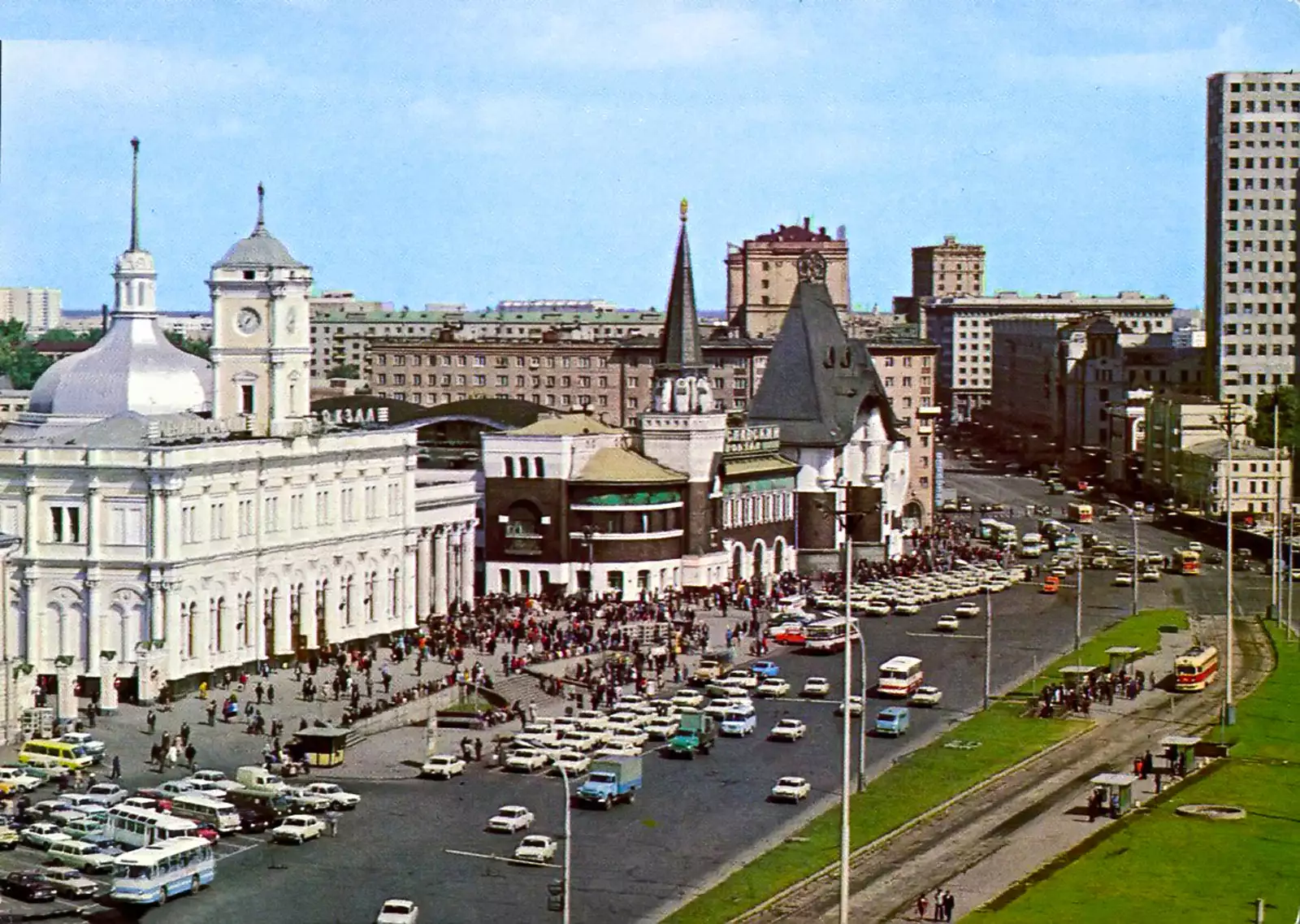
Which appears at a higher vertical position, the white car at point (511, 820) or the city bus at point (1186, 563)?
the city bus at point (1186, 563)

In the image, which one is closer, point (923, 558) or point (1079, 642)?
point (1079, 642)

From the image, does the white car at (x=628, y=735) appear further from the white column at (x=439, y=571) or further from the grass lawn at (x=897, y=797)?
the white column at (x=439, y=571)

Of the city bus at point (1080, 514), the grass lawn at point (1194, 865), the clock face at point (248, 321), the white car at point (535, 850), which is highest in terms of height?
the clock face at point (248, 321)

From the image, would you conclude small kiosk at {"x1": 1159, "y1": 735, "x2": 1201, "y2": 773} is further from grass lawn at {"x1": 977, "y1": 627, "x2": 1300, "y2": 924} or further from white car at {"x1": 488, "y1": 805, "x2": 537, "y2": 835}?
white car at {"x1": 488, "y1": 805, "x2": 537, "y2": 835}

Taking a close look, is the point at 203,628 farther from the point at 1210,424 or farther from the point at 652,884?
the point at 1210,424

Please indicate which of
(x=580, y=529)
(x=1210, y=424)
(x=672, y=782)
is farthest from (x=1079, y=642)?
(x=1210, y=424)

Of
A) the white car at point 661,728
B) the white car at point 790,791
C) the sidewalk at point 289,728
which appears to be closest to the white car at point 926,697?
the sidewalk at point 289,728

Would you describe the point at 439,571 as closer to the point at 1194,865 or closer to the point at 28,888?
the point at 1194,865
